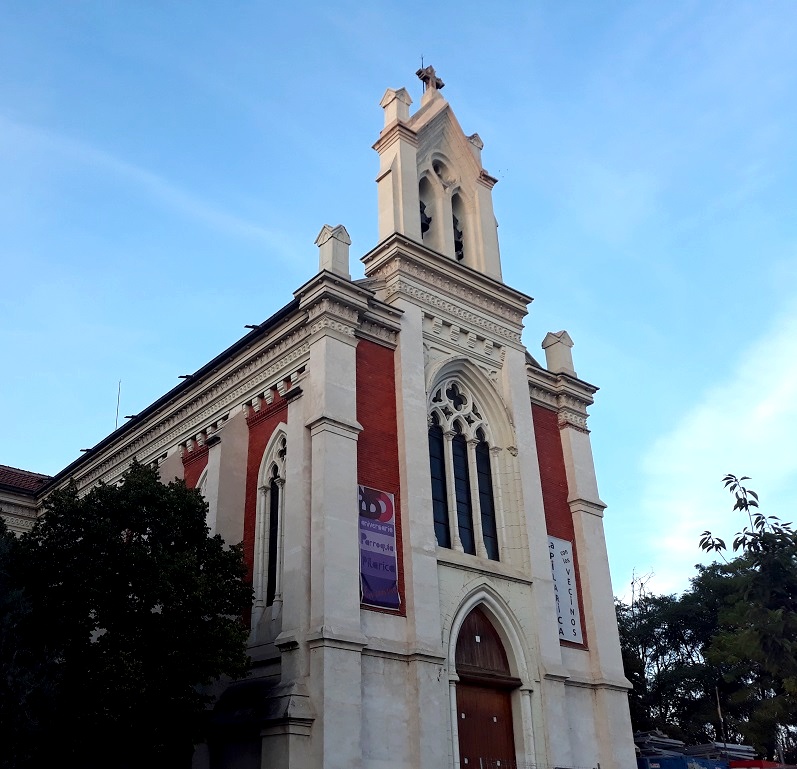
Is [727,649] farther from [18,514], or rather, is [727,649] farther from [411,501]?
[18,514]

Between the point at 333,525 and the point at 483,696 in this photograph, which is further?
the point at 483,696

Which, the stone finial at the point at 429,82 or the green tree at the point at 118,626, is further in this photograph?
the stone finial at the point at 429,82

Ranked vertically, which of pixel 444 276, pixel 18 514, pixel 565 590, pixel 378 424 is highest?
pixel 444 276

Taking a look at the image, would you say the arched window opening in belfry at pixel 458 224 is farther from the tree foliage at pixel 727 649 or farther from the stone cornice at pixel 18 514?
the stone cornice at pixel 18 514

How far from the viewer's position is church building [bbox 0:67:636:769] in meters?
19.5

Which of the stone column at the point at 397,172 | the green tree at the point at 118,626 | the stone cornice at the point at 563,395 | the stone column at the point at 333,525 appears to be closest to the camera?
the green tree at the point at 118,626

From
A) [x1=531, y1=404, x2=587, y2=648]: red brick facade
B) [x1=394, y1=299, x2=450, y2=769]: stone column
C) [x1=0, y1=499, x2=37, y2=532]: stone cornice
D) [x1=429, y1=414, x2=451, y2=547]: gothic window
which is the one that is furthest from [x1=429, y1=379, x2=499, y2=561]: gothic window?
[x1=0, y1=499, x2=37, y2=532]: stone cornice

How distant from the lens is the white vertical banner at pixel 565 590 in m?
24.9

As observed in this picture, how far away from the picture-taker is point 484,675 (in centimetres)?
2205

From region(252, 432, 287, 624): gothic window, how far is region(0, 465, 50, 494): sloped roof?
18.0 m

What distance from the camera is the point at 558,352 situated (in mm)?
30312

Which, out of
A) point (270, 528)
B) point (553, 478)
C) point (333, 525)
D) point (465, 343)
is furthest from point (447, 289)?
point (333, 525)

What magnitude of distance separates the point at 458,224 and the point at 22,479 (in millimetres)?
24068

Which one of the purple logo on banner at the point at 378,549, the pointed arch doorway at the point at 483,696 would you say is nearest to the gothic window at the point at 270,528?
the purple logo on banner at the point at 378,549
